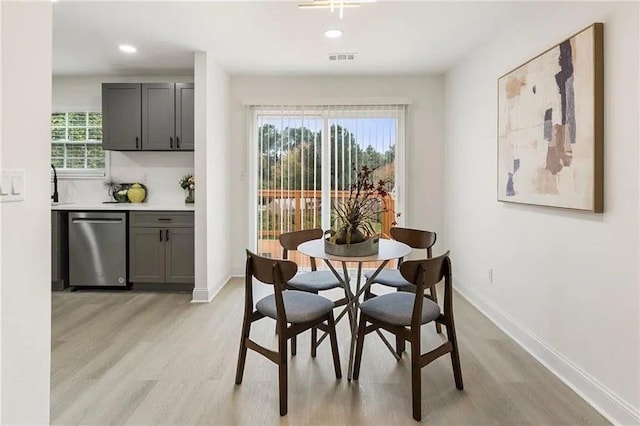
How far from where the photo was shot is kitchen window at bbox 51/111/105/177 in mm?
4980

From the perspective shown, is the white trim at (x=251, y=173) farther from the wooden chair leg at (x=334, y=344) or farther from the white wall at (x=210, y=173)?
the wooden chair leg at (x=334, y=344)

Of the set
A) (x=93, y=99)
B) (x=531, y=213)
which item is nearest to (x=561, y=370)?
(x=531, y=213)

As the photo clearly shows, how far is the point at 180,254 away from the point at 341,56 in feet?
8.88

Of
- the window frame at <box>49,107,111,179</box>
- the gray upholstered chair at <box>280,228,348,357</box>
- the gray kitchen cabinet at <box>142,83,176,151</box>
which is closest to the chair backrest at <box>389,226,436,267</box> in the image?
the gray upholstered chair at <box>280,228,348,357</box>

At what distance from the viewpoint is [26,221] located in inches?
54.9

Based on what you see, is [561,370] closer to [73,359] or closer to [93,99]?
[73,359]

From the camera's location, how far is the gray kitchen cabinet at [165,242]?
429 centimetres

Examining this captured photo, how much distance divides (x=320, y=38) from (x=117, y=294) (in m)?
3.36

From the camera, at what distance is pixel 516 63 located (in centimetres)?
307

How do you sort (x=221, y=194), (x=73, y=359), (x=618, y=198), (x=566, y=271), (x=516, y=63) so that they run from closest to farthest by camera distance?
1. (x=618, y=198)
2. (x=566, y=271)
3. (x=73, y=359)
4. (x=516, y=63)
5. (x=221, y=194)

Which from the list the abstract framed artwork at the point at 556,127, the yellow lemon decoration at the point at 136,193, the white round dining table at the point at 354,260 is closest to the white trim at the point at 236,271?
the yellow lemon decoration at the point at 136,193

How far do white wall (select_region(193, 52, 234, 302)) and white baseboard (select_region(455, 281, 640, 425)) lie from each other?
9.13ft

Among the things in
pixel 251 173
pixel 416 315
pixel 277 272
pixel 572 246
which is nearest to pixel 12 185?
pixel 277 272

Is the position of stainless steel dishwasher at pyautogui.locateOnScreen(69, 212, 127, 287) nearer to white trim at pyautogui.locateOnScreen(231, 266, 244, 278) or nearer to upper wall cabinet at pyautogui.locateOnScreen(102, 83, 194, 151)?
upper wall cabinet at pyautogui.locateOnScreen(102, 83, 194, 151)
